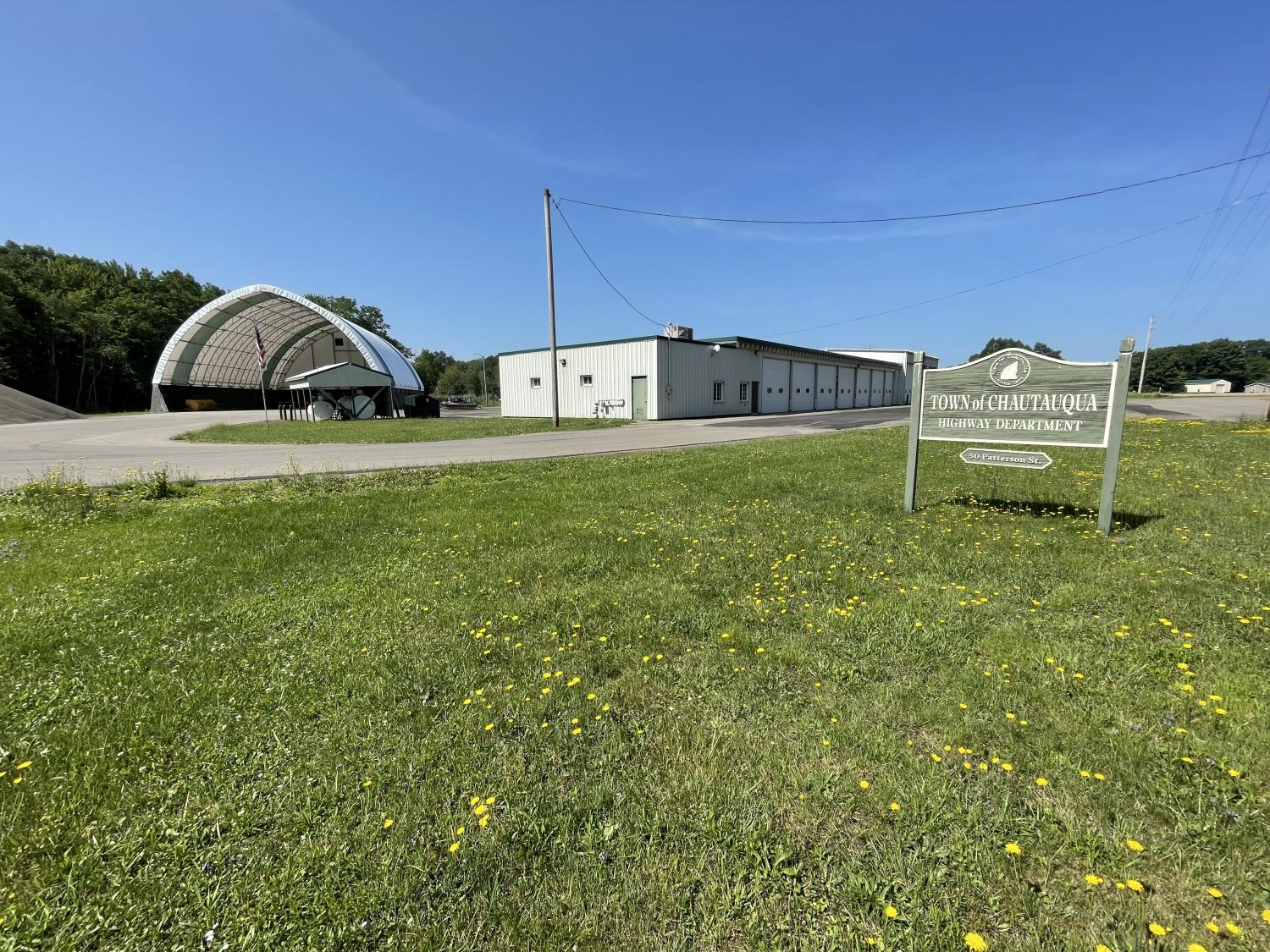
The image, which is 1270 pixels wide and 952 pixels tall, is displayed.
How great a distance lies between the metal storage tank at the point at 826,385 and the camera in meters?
43.7

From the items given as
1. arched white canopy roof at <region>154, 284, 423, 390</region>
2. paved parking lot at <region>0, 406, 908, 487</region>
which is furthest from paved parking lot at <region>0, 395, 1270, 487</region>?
arched white canopy roof at <region>154, 284, 423, 390</region>

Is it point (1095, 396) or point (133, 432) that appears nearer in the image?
point (1095, 396)

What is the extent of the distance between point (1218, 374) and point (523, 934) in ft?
579

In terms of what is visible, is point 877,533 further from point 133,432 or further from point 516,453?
point 133,432

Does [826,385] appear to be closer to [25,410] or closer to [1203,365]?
[25,410]

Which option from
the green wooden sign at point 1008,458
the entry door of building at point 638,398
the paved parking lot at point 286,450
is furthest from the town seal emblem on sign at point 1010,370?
the entry door of building at point 638,398

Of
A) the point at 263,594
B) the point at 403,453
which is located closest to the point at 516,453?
the point at 403,453

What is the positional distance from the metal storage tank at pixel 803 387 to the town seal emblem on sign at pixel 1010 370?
34.9 meters

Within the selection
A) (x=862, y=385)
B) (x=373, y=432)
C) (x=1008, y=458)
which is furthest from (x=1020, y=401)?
(x=862, y=385)

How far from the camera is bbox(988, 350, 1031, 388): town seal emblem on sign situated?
20.3 feet

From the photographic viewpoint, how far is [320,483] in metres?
9.55

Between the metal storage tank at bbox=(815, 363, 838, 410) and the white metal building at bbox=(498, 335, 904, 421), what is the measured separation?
0.54m

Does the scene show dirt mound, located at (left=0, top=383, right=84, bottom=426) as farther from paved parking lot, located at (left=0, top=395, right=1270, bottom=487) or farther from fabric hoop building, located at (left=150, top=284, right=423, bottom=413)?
paved parking lot, located at (left=0, top=395, right=1270, bottom=487)

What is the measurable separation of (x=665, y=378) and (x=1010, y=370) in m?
23.7
